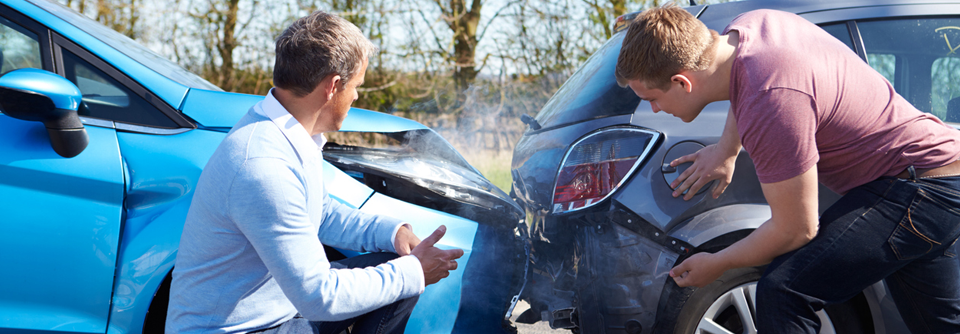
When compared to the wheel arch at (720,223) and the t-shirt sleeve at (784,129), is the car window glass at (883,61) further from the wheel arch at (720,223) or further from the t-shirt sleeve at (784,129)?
the t-shirt sleeve at (784,129)

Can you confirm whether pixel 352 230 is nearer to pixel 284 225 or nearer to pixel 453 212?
pixel 453 212

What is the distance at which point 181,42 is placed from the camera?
8.16m

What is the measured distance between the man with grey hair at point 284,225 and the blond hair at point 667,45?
30.8 inches

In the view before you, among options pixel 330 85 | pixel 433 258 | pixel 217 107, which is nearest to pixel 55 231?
pixel 217 107

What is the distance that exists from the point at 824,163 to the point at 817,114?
0.28 m

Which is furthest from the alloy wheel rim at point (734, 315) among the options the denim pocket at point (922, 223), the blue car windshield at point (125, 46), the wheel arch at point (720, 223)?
the blue car windshield at point (125, 46)

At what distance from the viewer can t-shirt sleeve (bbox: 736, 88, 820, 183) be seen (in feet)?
4.62

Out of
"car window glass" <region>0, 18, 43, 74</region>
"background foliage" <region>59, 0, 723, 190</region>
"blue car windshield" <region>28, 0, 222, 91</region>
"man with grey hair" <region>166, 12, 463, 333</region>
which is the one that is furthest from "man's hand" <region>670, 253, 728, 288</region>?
"background foliage" <region>59, 0, 723, 190</region>

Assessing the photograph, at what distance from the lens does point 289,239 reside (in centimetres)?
133

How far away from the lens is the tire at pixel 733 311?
1930 millimetres

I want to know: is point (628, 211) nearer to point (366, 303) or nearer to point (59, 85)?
point (366, 303)

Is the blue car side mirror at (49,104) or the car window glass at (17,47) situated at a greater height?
the car window glass at (17,47)

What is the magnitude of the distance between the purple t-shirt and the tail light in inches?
20.2

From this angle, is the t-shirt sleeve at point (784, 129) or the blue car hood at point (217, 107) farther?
the blue car hood at point (217, 107)
